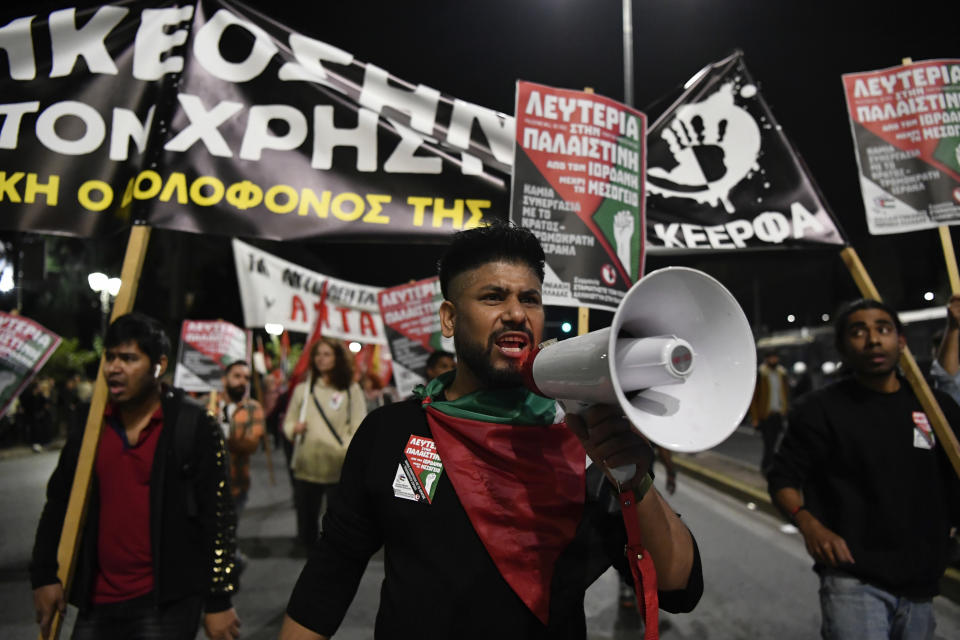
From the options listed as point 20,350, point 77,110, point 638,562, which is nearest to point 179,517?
point 20,350

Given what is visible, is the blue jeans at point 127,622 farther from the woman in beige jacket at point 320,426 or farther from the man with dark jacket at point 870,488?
the woman in beige jacket at point 320,426

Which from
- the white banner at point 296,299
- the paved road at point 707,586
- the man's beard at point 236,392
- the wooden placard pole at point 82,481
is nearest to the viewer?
the wooden placard pole at point 82,481

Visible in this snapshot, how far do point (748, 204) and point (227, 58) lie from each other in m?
2.62

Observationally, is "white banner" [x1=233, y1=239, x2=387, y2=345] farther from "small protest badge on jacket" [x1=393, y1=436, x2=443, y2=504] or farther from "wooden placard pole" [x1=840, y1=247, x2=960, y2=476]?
"small protest badge on jacket" [x1=393, y1=436, x2=443, y2=504]

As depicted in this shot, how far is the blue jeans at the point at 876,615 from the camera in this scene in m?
2.56

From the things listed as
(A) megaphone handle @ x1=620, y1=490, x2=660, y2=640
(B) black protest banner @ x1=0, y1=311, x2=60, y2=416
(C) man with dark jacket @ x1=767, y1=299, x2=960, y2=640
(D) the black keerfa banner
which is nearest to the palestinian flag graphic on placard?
(D) the black keerfa banner

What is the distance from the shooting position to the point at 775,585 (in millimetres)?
5598

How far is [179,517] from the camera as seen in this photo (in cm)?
267

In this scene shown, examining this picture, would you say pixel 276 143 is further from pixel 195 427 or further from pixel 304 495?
pixel 304 495

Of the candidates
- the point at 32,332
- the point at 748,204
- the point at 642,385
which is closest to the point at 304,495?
the point at 32,332

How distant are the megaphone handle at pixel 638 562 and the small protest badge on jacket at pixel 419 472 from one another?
50 centimetres

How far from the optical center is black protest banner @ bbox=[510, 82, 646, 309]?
9.49 ft

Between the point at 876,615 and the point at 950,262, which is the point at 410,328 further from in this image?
the point at 876,615

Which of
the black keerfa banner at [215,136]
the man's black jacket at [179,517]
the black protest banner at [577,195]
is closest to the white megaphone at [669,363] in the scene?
the black protest banner at [577,195]
